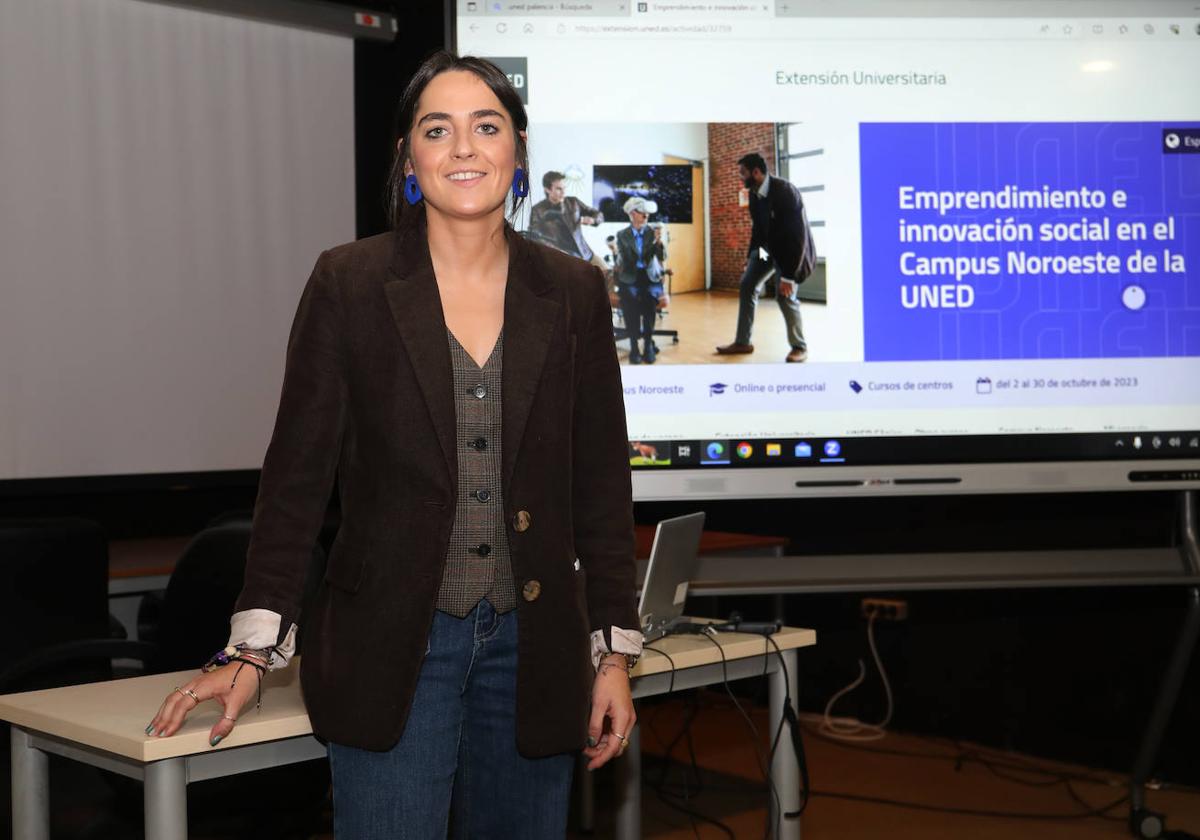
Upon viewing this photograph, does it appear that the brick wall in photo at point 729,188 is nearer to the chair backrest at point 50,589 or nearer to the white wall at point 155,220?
the chair backrest at point 50,589

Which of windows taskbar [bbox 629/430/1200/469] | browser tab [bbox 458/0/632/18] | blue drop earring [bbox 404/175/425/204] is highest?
browser tab [bbox 458/0/632/18]

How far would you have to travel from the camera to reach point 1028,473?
9.69 ft

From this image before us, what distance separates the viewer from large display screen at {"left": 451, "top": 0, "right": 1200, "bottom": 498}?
2891 mm

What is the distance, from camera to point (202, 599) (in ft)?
8.93

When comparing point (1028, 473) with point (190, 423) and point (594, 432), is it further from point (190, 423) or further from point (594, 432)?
point (190, 423)

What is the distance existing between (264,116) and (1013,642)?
12.5 ft

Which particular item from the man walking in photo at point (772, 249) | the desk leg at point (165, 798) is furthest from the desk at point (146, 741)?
the man walking in photo at point (772, 249)

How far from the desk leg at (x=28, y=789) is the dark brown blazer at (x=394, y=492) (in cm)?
64

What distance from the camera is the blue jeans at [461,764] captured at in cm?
150

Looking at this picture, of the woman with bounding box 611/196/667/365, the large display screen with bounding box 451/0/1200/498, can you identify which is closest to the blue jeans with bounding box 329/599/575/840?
the large display screen with bounding box 451/0/1200/498

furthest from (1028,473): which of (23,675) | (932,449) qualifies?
(23,675)

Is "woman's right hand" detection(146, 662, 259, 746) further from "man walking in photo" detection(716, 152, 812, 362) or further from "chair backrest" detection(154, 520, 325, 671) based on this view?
"man walking in photo" detection(716, 152, 812, 362)

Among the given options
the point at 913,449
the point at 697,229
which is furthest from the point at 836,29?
the point at 913,449

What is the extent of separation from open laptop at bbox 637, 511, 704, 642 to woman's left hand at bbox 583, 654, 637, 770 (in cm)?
85
